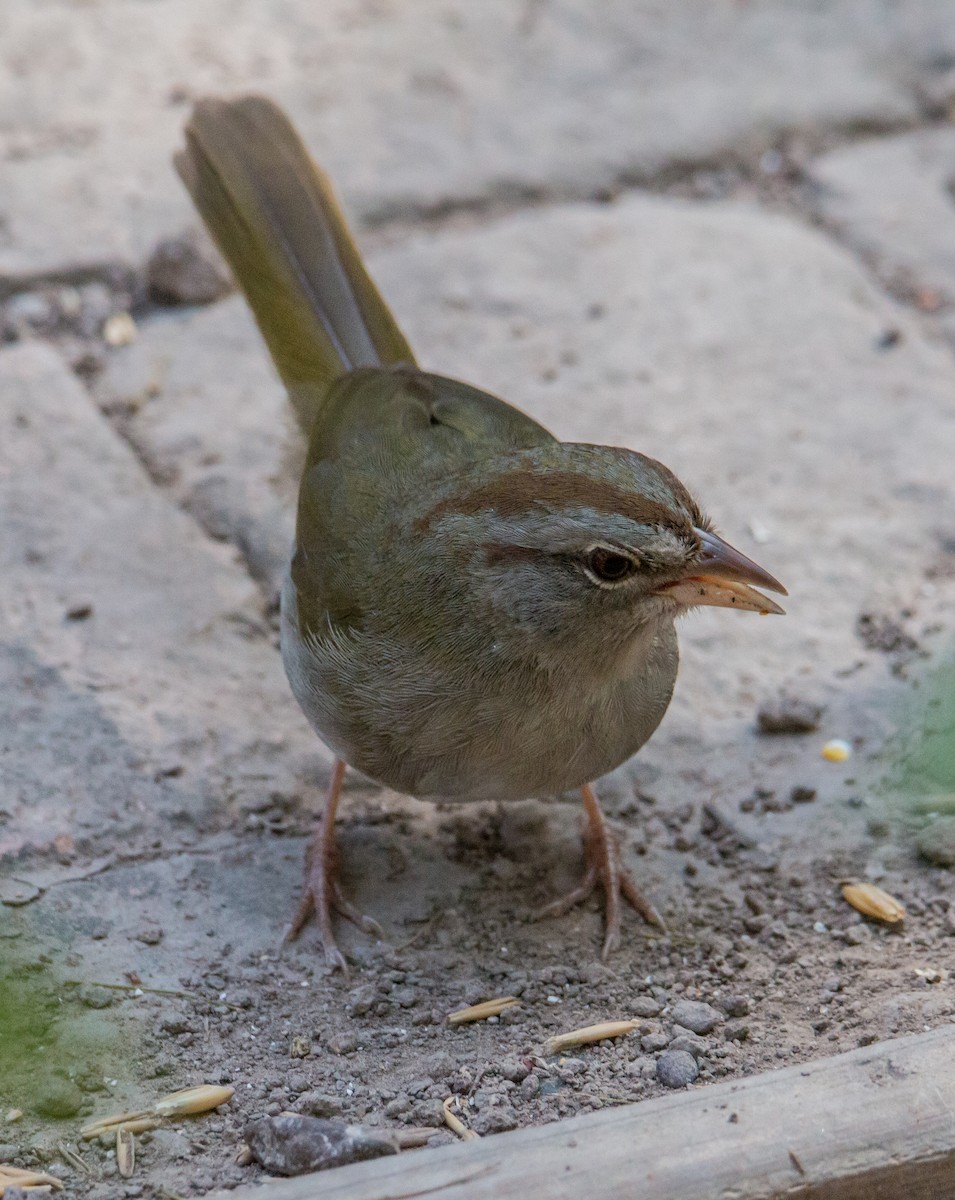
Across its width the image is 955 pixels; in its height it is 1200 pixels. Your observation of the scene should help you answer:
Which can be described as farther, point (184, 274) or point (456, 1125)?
point (184, 274)

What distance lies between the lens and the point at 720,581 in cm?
327

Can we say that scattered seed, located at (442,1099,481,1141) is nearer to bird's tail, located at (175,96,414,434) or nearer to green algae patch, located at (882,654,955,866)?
green algae patch, located at (882,654,955,866)

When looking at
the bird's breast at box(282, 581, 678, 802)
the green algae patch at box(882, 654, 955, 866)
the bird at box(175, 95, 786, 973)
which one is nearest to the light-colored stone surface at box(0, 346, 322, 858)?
the bird at box(175, 95, 786, 973)

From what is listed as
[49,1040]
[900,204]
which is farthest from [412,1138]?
[900,204]

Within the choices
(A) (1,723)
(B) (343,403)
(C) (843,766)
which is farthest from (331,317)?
(C) (843,766)

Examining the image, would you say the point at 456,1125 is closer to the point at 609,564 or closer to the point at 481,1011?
the point at 481,1011

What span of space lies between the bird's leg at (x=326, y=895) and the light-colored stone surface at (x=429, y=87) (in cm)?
262

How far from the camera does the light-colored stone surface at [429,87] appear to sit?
5.88m

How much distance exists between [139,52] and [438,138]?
4.36 ft

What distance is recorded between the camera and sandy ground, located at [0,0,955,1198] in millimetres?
3314

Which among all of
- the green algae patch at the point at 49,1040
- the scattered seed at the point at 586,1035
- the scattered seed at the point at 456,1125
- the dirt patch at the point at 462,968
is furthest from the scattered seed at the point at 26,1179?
the scattered seed at the point at 586,1035

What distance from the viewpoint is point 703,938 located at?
3678 millimetres

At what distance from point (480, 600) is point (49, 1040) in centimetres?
130

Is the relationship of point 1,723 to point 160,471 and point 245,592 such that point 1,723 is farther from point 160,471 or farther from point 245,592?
point 160,471
